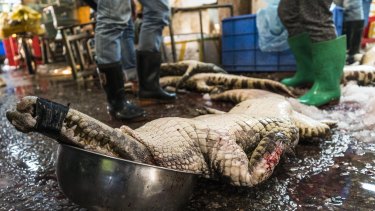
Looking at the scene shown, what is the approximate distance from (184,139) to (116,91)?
1.28 metres

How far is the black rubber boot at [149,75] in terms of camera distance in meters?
2.84

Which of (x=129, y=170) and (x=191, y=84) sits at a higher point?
(x=129, y=170)

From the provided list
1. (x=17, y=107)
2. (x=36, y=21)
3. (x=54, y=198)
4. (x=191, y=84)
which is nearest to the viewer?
(x=17, y=107)

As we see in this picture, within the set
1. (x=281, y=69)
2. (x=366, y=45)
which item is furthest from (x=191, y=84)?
(x=366, y=45)

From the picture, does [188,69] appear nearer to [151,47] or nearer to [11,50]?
[151,47]

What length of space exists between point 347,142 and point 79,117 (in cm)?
157

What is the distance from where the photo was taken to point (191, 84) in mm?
3818

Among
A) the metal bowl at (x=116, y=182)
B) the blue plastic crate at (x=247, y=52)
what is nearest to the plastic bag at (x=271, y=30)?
the blue plastic crate at (x=247, y=52)

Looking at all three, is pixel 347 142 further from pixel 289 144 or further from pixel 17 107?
pixel 17 107

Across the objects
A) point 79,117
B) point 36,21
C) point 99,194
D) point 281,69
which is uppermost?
point 36,21

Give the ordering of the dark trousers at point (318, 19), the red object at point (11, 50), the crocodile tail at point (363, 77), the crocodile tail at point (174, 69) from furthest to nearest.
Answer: the red object at point (11, 50), the crocodile tail at point (174, 69), the crocodile tail at point (363, 77), the dark trousers at point (318, 19)

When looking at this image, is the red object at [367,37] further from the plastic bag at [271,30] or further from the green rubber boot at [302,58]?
the green rubber boot at [302,58]

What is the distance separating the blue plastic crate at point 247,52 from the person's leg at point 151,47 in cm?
212

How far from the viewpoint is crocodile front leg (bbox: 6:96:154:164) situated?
859 mm
